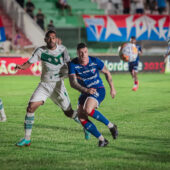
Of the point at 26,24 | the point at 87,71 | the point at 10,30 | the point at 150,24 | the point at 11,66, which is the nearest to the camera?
the point at 87,71

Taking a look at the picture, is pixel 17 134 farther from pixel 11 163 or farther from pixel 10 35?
pixel 10 35

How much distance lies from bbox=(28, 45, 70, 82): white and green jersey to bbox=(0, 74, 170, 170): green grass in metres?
1.24

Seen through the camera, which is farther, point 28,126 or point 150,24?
point 150,24

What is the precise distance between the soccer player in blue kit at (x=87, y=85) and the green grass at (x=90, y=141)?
44 centimetres

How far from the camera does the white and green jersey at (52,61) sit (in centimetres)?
842

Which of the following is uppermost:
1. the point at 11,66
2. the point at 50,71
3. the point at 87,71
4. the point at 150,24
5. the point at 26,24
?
the point at 87,71

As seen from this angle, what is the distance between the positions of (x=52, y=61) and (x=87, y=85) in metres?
0.87

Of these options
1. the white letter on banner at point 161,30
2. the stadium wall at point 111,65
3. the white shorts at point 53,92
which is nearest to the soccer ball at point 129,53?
the stadium wall at point 111,65

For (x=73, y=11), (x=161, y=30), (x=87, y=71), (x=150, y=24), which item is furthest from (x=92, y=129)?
(x=73, y=11)

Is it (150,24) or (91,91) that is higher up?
(91,91)

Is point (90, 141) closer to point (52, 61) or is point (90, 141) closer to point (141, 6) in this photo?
point (52, 61)

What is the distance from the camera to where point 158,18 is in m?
30.2

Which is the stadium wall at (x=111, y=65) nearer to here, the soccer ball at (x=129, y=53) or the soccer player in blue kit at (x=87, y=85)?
the soccer ball at (x=129, y=53)

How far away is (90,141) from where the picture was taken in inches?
336
